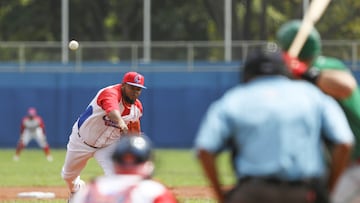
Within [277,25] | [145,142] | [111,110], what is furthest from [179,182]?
[277,25]

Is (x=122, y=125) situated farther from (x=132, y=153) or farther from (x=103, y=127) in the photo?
(x=132, y=153)

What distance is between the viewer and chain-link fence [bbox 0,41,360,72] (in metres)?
36.4

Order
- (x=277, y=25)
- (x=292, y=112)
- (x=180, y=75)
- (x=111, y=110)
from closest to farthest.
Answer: (x=292, y=112)
(x=111, y=110)
(x=180, y=75)
(x=277, y=25)

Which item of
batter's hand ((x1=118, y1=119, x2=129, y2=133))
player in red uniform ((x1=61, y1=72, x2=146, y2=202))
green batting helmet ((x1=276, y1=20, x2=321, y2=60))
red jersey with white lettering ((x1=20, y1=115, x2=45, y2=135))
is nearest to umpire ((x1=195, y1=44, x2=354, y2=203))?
green batting helmet ((x1=276, y1=20, x2=321, y2=60))

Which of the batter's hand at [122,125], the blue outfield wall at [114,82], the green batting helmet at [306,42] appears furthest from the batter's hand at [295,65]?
the blue outfield wall at [114,82]

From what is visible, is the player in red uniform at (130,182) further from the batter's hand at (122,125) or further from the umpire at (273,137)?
the batter's hand at (122,125)

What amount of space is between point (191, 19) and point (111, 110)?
37.0 meters

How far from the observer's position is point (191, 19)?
4878 cm

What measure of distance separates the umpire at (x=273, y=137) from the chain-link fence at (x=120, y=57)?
98.7 ft

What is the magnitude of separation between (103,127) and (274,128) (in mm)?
7165

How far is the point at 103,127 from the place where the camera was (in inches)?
504

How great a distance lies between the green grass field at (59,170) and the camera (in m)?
21.1

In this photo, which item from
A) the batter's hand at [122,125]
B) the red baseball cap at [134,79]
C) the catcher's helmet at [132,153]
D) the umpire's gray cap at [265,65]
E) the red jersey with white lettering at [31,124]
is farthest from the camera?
the red jersey with white lettering at [31,124]

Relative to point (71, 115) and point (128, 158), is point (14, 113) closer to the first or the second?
point (71, 115)
